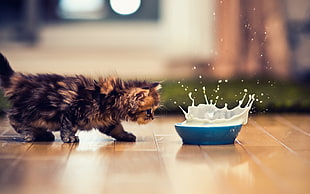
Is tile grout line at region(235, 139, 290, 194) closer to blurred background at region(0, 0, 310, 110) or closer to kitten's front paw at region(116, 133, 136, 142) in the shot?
kitten's front paw at region(116, 133, 136, 142)

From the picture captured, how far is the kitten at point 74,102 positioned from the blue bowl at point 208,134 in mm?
154

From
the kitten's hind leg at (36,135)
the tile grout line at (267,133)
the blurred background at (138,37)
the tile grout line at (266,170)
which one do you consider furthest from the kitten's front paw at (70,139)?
the blurred background at (138,37)

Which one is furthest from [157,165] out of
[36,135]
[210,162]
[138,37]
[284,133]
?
[138,37]

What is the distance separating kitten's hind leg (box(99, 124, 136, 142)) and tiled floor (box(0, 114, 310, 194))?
37 millimetres

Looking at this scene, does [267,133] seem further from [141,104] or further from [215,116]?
[141,104]

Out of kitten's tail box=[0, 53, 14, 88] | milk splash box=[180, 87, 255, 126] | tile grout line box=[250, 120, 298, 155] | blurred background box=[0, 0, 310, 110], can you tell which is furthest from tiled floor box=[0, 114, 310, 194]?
blurred background box=[0, 0, 310, 110]

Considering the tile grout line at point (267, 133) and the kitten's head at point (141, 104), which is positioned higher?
the kitten's head at point (141, 104)

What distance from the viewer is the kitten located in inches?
118

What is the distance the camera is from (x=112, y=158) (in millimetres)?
2719

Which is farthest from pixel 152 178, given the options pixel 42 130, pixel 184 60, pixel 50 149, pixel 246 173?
pixel 184 60

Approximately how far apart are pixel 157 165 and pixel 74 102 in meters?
0.56

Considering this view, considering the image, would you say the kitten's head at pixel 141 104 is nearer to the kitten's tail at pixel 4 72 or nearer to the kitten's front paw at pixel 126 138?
the kitten's front paw at pixel 126 138

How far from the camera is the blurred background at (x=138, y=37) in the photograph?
619cm

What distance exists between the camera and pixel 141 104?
9.82ft
